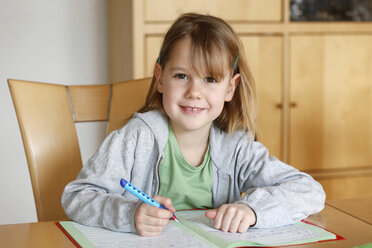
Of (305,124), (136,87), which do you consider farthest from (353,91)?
(136,87)

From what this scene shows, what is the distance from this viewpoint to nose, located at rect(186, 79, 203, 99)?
122 centimetres

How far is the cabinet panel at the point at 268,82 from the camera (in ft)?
8.33

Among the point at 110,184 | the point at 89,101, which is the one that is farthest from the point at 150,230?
the point at 89,101

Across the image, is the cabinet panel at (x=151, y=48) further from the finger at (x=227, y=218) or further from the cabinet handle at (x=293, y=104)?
the finger at (x=227, y=218)

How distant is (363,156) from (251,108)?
62.6 inches

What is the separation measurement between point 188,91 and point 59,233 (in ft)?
1.52

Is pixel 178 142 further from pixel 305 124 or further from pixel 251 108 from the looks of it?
pixel 305 124

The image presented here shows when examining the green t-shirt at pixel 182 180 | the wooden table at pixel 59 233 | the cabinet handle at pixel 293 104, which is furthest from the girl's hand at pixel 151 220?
the cabinet handle at pixel 293 104

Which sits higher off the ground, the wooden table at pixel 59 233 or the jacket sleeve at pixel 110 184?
the jacket sleeve at pixel 110 184

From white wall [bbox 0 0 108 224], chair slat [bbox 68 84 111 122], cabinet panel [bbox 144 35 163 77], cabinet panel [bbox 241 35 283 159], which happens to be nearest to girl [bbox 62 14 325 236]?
chair slat [bbox 68 84 111 122]

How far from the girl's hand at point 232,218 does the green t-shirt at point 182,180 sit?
30 cm

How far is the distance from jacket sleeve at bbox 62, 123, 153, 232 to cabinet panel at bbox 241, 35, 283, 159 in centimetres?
137

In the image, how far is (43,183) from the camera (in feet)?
4.34

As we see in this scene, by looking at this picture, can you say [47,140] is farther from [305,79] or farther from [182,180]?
[305,79]
